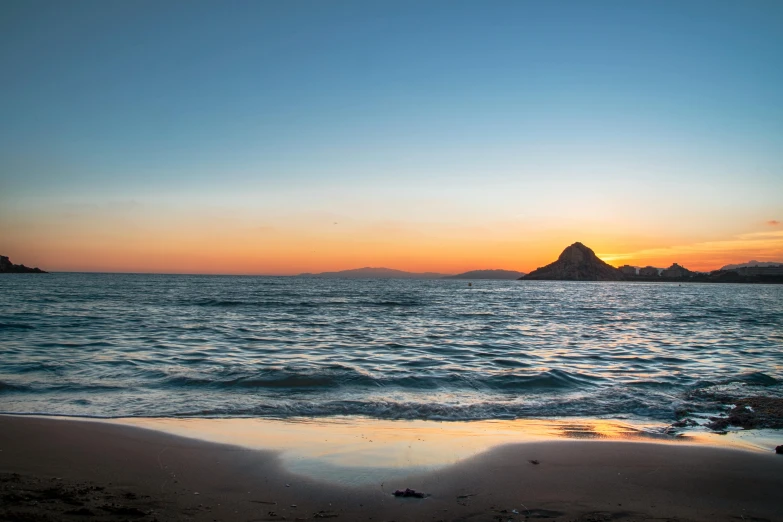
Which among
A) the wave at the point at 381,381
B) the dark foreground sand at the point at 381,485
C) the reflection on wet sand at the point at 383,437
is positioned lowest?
the wave at the point at 381,381

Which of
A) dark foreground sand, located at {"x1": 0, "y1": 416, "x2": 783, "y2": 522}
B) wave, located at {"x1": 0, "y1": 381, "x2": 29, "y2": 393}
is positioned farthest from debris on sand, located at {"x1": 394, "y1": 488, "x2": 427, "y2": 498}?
wave, located at {"x1": 0, "y1": 381, "x2": 29, "y2": 393}

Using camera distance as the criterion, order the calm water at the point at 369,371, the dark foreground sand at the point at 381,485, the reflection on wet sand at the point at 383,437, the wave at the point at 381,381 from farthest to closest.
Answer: the wave at the point at 381,381 → the calm water at the point at 369,371 → the reflection on wet sand at the point at 383,437 → the dark foreground sand at the point at 381,485

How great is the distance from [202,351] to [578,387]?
1195 centimetres

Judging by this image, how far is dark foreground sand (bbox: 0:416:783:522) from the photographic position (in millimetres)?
4812

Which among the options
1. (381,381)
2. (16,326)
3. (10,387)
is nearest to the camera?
(10,387)

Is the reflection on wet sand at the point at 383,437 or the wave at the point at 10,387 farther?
the wave at the point at 10,387

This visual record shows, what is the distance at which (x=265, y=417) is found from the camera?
8984mm

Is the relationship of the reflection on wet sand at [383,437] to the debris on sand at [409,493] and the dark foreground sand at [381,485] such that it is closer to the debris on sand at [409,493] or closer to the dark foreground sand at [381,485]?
the dark foreground sand at [381,485]

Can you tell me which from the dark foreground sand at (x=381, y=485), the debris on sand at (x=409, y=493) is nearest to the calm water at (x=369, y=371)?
the dark foreground sand at (x=381, y=485)

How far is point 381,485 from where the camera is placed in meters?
5.57

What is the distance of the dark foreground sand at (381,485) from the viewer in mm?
4812

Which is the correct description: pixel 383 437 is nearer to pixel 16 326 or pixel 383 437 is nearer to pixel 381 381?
pixel 381 381

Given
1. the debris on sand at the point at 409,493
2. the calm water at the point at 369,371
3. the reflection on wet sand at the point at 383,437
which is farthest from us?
the calm water at the point at 369,371

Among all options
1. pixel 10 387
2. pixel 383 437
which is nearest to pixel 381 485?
pixel 383 437
